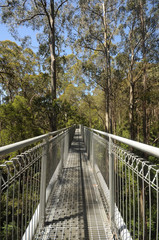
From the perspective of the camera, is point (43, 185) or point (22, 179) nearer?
point (22, 179)

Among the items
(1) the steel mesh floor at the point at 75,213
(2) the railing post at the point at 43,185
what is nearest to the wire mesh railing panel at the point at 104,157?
(1) the steel mesh floor at the point at 75,213

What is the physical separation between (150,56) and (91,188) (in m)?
12.9

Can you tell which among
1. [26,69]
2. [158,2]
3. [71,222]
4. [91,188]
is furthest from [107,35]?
[71,222]

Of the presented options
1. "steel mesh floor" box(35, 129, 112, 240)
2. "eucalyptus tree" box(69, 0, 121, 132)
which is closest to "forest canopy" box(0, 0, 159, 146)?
"eucalyptus tree" box(69, 0, 121, 132)

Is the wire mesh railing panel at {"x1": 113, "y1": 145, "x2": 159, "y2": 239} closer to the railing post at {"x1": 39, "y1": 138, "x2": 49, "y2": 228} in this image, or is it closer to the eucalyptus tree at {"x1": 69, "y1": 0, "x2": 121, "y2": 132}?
the railing post at {"x1": 39, "y1": 138, "x2": 49, "y2": 228}

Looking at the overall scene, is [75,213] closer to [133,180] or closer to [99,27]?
[133,180]

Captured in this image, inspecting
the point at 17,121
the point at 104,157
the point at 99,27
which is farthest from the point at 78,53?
the point at 104,157

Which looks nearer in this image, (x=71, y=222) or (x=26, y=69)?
(x=71, y=222)

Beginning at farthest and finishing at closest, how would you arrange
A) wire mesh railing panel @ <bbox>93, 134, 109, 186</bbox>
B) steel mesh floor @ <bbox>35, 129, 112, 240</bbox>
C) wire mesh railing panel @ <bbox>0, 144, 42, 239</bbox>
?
1. wire mesh railing panel @ <bbox>93, 134, 109, 186</bbox>
2. steel mesh floor @ <bbox>35, 129, 112, 240</bbox>
3. wire mesh railing panel @ <bbox>0, 144, 42, 239</bbox>

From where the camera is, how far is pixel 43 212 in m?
2.41

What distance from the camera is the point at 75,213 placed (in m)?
2.80

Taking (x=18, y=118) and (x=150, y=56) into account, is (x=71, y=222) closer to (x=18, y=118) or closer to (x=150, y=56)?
(x=18, y=118)

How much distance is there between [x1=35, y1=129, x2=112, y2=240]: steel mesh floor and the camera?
230 centimetres

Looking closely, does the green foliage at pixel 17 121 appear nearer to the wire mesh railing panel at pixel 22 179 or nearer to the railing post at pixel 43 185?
the railing post at pixel 43 185
